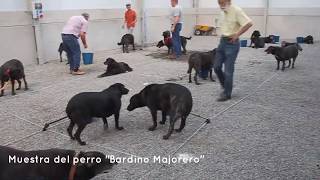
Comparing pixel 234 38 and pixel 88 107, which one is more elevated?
pixel 234 38

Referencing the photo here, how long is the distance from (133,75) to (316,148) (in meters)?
5.31

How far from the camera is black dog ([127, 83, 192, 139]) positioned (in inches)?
175

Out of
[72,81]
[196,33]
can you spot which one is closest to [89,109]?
[72,81]

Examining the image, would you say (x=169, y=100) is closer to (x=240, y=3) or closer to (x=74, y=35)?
(x=74, y=35)

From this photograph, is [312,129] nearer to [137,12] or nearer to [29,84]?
[29,84]

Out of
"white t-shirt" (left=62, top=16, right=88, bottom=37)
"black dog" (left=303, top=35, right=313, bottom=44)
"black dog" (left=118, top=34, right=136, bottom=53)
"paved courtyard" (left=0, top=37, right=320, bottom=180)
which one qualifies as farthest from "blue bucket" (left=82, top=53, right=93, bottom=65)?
"black dog" (left=303, top=35, right=313, bottom=44)

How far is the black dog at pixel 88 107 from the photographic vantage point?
4.18 metres

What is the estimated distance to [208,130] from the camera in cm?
484

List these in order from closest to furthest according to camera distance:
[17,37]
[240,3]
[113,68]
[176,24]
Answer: [113,68] → [17,37] → [176,24] → [240,3]

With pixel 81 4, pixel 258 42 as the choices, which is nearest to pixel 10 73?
pixel 81 4

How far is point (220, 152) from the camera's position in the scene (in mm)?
4117

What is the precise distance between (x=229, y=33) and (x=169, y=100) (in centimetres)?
201

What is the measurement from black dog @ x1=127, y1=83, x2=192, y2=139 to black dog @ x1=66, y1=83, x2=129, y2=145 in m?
0.42

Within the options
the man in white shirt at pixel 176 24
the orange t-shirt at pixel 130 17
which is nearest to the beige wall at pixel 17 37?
the orange t-shirt at pixel 130 17
